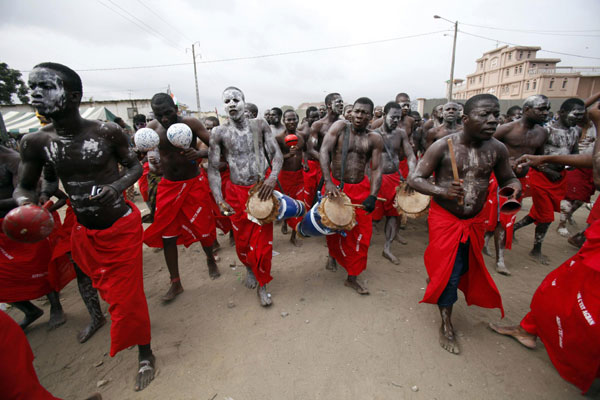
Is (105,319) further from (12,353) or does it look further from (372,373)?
(372,373)

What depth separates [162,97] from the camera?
3613 millimetres

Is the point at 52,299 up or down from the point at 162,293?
up

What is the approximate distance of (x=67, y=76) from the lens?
222 cm

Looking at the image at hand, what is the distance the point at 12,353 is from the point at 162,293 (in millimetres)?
2811

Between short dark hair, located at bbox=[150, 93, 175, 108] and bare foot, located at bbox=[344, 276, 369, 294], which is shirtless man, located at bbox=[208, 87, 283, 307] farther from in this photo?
bare foot, located at bbox=[344, 276, 369, 294]

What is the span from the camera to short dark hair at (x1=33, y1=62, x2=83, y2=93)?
2162 mm

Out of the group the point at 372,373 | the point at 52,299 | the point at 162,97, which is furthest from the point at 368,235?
the point at 52,299

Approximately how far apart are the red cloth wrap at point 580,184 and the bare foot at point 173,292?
7.04 meters

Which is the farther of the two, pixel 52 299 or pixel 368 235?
pixel 368 235

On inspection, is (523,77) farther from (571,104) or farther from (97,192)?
(97,192)

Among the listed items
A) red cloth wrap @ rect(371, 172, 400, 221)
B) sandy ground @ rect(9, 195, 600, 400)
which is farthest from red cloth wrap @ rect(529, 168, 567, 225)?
red cloth wrap @ rect(371, 172, 400, 221)

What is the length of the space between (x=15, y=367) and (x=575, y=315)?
3551 millimetres

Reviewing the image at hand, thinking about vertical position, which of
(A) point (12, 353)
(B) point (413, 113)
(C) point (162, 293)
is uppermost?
(B) point (413, 113)

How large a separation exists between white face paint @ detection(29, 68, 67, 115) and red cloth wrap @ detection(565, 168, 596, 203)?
24.6 feet
